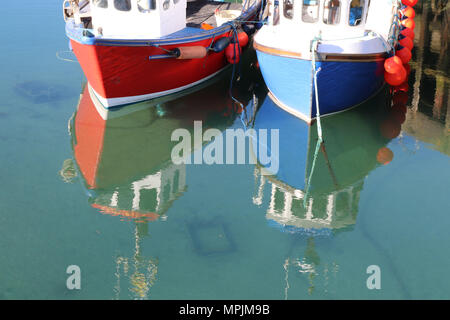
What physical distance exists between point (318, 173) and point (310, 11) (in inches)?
146

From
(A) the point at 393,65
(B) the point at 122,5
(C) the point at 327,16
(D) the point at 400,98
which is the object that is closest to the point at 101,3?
(B) the point at 122,5

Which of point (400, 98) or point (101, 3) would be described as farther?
point (400, 98)

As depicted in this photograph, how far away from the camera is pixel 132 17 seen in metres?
11.4

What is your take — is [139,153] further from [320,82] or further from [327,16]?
[327,16]

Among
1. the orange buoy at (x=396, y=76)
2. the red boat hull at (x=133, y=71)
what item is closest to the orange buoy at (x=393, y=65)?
the orange buoy at (x=396, y=76)

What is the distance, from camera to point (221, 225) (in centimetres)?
802

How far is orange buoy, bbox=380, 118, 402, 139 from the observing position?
1093 centimetres

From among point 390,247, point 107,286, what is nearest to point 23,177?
point 107,286

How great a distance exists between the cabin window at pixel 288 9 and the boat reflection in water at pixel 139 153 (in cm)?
240

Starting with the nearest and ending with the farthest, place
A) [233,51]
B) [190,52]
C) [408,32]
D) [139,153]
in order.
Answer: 1. [139,153]
2. [190,52]
3. [233,51]
4. [408,32]

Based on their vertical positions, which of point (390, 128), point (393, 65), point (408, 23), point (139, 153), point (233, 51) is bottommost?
point (139, 153)

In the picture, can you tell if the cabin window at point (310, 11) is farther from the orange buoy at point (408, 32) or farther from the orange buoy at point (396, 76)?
the orange buoy at point (408, 32)

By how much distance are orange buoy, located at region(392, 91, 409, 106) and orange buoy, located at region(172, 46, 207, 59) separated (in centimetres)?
469

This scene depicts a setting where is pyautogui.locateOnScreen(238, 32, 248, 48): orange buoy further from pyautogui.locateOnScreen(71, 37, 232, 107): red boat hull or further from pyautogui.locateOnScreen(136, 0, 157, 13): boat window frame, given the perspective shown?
pyautogui.locateOnScreen(136, 0, 157, 13): boat window frame
